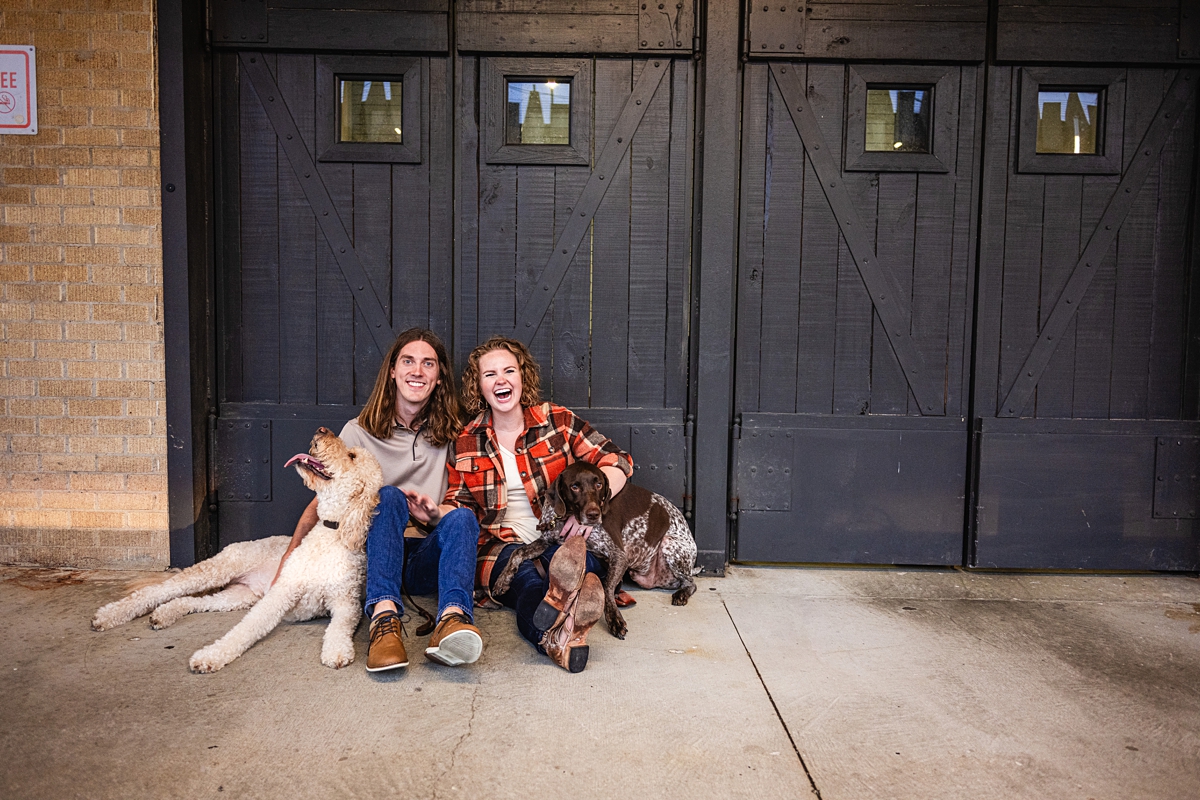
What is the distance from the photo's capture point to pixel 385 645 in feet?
8.23

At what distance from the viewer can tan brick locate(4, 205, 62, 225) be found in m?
3.47

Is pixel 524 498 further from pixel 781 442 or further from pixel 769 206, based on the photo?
pixel 769 206

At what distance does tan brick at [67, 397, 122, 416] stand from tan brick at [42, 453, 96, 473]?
0.21 m

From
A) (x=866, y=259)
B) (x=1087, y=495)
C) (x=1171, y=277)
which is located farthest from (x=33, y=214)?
(x=1171, y=277)

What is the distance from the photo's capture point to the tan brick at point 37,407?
354 cm

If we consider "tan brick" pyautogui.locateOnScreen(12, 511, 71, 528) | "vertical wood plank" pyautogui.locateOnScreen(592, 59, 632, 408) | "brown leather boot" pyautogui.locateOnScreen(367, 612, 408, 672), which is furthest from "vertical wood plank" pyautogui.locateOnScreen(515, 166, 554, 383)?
"tan brick" pyautogui.locateOnScreen(12, 511, 71, 528)

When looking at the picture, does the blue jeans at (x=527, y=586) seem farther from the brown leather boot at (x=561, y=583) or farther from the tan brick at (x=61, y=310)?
the tan brick at (x=61, y=310)

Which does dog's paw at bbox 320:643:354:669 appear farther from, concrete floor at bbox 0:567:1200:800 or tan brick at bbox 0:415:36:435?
tan brick at bbox 0:415:36:435

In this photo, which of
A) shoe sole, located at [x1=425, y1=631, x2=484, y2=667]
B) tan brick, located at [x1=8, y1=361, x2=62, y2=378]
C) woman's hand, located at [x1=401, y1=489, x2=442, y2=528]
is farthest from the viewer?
tan brick, located at [x1=8, y1=361, x2=62, y2=378]

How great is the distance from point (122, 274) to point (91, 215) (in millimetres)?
310

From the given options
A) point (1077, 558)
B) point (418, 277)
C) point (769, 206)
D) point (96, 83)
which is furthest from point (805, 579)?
point (96, 83)

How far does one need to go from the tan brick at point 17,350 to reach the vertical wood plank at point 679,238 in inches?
123

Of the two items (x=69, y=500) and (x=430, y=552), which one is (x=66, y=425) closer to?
(x=69, y=500)

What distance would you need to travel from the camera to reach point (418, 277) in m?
3.72
